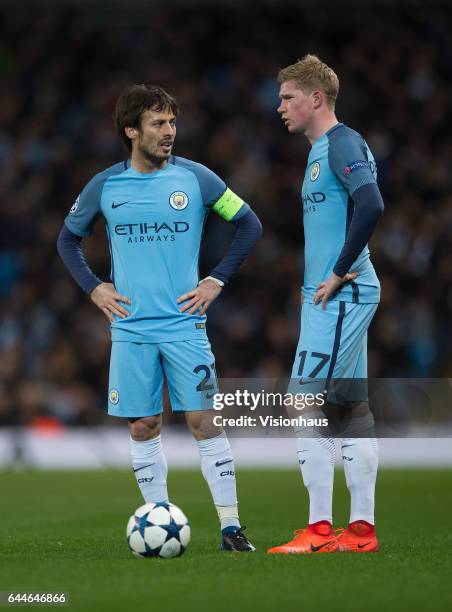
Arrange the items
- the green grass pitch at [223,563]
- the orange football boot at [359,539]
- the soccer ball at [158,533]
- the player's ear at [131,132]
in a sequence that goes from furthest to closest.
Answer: the player's ear at [131,132]
the orange football boot at [359,539]
the soccer ball at [158,533]
the green grass pitch at [223,563]

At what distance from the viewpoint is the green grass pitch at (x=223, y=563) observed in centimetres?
454

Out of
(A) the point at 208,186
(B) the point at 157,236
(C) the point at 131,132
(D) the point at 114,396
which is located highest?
(C) the point at 131,132

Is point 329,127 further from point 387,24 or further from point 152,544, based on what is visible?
point 387,24

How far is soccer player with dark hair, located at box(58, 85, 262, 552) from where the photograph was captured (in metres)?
5.93

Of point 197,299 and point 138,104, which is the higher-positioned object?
point 138,104

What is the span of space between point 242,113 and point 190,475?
633 cm

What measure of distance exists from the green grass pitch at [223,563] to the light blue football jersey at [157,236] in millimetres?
1129

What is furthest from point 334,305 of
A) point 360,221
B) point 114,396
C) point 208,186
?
point 114,396

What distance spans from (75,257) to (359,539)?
6.70 ft

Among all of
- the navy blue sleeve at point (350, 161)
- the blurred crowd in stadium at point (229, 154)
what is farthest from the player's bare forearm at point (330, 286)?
the blurred crowd in stadium at point (229, 154)

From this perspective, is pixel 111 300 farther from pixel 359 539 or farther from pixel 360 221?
pixel 359 539

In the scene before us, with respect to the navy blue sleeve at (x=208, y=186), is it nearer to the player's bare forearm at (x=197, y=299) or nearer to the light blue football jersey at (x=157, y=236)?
the light blue football jersey at (x=157, y=236)

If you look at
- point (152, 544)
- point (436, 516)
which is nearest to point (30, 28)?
point (436, 516)

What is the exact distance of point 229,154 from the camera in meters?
16.1
